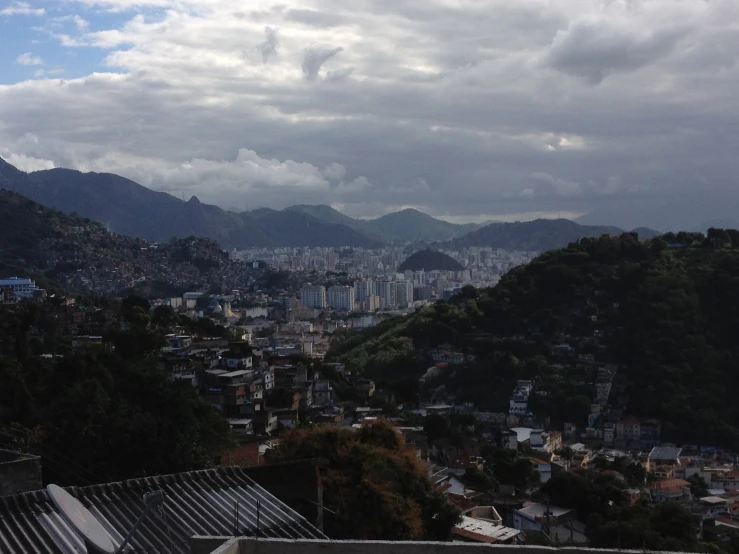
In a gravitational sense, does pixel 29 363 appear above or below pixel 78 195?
below

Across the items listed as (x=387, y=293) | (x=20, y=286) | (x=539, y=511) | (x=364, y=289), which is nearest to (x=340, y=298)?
(x=364, y=289)

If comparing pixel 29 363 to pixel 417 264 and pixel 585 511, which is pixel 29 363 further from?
pixel 417 264

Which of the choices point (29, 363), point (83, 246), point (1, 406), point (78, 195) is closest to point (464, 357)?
point (29, 363)

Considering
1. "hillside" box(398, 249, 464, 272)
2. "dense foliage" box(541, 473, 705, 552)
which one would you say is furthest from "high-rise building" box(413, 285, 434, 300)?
"dense foliage" box(541, 473, 705, 552)

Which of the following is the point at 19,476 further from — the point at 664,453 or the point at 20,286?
the point at 20,286

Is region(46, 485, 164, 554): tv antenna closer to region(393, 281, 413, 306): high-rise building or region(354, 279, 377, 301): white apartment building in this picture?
region(354, 279, 377, 301): white apartment building

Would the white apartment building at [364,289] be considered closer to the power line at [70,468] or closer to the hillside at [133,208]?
the hillside at [133,208]
